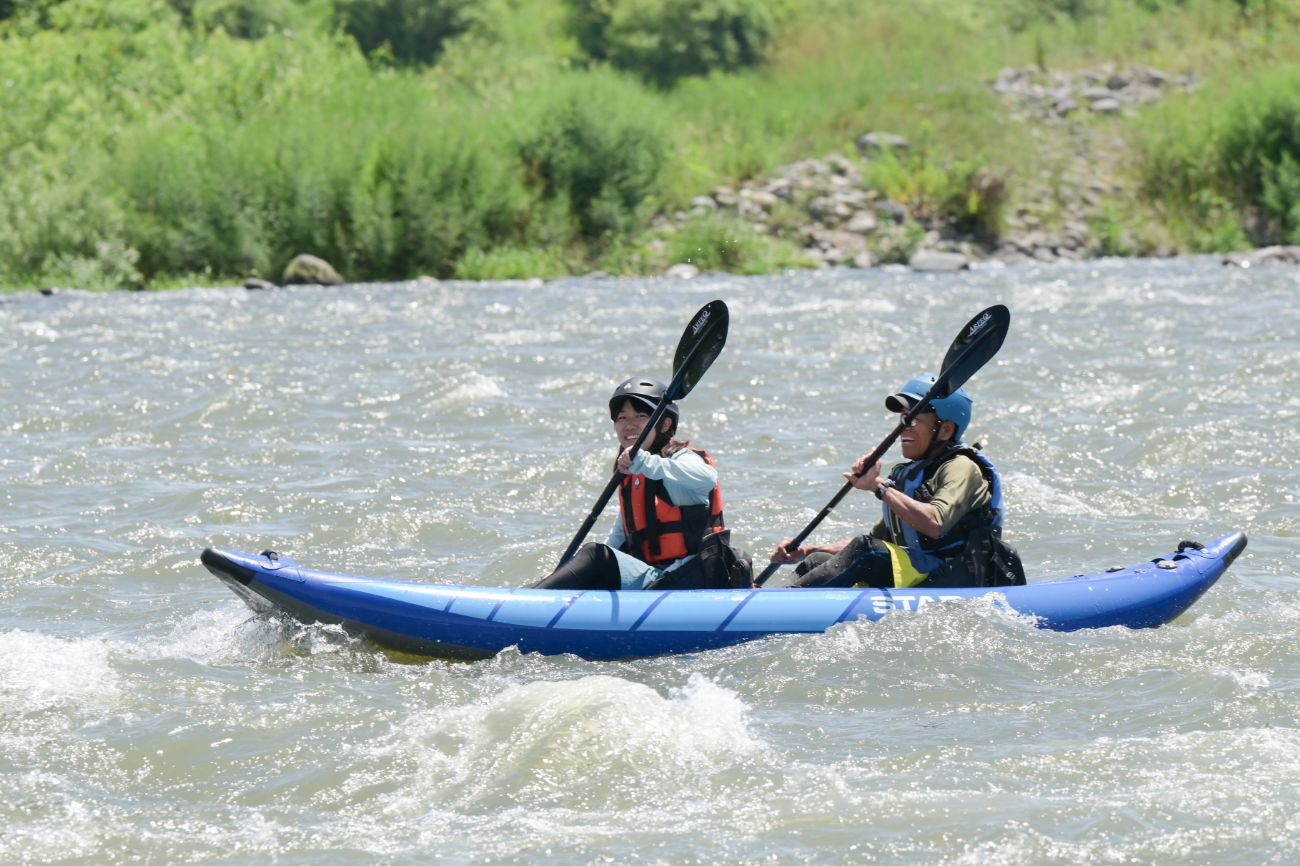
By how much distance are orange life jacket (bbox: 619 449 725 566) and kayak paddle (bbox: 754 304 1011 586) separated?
1.48 ft

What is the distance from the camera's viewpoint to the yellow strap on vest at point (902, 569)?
569cm

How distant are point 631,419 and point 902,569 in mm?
1045

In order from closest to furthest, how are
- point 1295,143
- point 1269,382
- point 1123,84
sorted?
point 1269,382
point 1295,143
point 1123,84

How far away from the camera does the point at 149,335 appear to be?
45.2ft

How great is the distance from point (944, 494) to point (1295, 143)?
690 inches

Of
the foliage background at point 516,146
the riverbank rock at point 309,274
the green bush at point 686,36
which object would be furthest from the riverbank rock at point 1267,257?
the green bush at point 686,36

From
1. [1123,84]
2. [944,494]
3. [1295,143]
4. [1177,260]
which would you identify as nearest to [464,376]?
[944,494]

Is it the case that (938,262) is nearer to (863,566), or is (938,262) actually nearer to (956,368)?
(956,368)

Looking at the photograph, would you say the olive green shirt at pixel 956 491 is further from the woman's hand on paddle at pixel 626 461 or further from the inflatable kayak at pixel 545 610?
the woman's hand on paddle at pixel 626 461

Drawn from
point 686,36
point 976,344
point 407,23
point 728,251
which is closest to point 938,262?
point 728,251

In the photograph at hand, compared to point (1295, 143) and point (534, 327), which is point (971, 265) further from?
point (534, 327)

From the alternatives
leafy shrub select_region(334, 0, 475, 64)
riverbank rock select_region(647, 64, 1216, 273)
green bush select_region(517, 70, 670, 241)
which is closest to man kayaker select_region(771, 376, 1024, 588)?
riverbank rock select_region(647, 64, 1216, 273)

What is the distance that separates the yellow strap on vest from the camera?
18.7ft

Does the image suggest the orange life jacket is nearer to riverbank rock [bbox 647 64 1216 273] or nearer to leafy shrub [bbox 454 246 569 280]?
leafy shrub [bbox 454 246 569 280]
